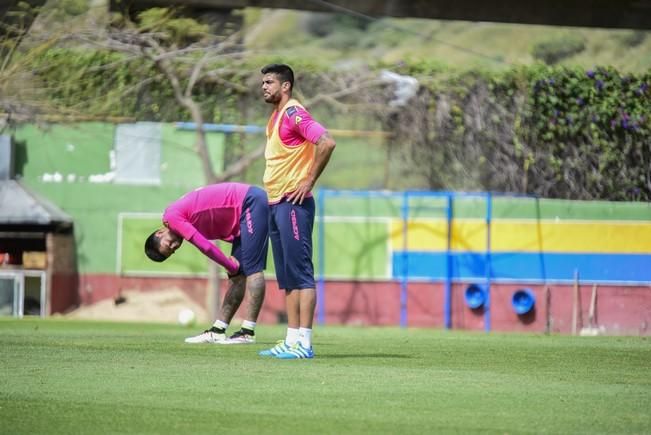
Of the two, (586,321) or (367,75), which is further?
(367,75)

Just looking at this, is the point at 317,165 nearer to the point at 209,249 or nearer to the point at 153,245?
the point at 209,249

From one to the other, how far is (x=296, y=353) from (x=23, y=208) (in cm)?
1736

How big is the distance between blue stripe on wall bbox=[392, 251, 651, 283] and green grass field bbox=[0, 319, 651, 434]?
1170 cm

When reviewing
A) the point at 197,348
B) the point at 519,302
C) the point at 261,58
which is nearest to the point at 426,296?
the point at 519,302

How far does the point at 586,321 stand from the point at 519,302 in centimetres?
197

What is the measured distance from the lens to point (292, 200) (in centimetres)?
1027

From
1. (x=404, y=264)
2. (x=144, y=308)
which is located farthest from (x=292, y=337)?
(x=144, y=308)

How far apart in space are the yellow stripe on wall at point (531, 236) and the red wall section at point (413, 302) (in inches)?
29.7

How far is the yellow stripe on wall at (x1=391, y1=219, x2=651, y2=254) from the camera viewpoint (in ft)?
77.3

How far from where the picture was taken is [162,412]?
6.90 m

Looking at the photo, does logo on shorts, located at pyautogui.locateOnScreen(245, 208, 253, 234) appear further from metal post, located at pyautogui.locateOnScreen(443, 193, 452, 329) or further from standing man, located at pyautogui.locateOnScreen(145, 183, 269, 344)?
metal post, located at pyautogui.locateOnScreen(443, 193, 452, 329)

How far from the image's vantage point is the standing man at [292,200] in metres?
10.3

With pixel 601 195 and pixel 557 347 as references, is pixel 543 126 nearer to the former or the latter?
pixel 601 195

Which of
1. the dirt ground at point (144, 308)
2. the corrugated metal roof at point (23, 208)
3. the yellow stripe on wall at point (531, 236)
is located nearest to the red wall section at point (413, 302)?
the dirt ground at point (144, 308)
